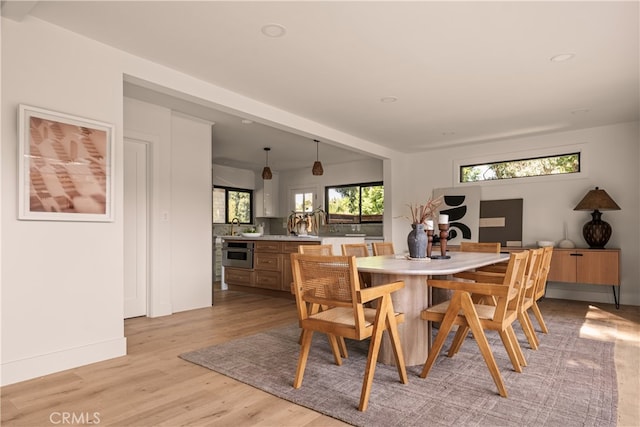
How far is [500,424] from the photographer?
1934 millimetres

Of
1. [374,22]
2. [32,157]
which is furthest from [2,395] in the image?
[374,22]

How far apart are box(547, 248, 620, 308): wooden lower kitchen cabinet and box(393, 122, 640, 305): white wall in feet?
1.47

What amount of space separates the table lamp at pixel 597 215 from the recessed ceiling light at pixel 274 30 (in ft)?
15.0

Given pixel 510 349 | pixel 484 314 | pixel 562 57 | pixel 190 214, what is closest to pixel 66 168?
pixel 190 214

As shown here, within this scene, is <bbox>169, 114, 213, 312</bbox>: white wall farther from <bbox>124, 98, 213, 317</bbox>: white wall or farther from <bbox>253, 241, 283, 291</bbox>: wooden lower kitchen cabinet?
A: <bbox>253, 241, 283, 291</bbox>: wooden lower kitchen cabinet

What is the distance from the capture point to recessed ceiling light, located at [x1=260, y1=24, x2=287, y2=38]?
109 inches

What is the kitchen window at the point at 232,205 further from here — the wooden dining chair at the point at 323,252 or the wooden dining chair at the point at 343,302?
the wooden dining chair at the point at 343,302

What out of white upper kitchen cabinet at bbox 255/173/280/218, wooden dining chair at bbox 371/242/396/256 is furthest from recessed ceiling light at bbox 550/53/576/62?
white upper kitchen cabinet at bbox 255/173/280/218

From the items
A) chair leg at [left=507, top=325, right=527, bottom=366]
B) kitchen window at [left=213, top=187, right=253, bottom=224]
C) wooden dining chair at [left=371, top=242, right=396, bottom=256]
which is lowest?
chair leg at [left=507, top=325, right=527, bottom=366]

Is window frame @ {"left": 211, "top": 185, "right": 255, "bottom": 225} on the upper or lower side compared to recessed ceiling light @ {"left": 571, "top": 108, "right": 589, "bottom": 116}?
lower

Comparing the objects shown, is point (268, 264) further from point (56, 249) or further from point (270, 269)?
point (56, 249)

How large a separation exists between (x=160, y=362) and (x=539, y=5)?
354 centimetres

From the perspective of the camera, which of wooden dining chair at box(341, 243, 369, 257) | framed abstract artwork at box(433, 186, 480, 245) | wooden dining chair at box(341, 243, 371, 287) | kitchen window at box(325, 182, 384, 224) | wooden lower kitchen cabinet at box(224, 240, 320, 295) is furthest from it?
kitchen window at box(325, 182, 384, 224)

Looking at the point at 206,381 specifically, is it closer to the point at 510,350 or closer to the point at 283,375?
the point at 283,375
